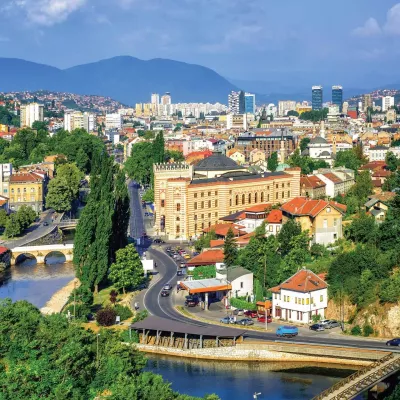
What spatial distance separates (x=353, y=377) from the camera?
869 inches

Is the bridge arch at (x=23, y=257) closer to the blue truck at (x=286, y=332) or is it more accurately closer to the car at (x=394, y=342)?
the blue truck at (x=286, y=332)

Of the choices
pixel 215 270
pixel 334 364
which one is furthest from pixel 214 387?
pixel 215 270

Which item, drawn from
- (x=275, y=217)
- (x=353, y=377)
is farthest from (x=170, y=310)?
(x=353, y=377)

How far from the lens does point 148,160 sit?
2662 inches

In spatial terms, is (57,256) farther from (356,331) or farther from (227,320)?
(356,331)

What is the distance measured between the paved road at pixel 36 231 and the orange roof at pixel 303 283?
1902 centimetres

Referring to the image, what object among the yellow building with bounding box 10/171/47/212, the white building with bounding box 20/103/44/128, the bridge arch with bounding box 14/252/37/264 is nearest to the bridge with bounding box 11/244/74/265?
the bridge arch with bounding box 14/252/37/264

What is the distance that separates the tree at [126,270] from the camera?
33.1 metres

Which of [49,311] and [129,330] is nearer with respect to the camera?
[129,330]

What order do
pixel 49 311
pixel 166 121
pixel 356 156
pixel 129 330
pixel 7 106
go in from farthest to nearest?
1. pixel 166 121
2. pixel 7 106
3. pixel 356 156
4. pixel 49 311
5. pixel 129 330

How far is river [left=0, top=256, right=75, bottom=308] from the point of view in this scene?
117 feet

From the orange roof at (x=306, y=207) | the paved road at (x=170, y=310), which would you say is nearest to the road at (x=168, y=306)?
the paved road at (x=170, y=310)

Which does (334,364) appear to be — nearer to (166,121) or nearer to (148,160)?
(148,160)

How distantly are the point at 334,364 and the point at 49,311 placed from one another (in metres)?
11.8
